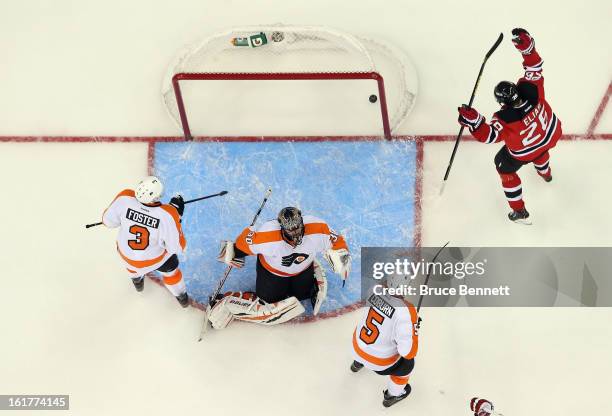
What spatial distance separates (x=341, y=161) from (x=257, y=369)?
4.75 feet

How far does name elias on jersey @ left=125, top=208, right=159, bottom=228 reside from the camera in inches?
165

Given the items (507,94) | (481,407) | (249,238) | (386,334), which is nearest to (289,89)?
(249,238)

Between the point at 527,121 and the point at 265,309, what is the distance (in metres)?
1.83

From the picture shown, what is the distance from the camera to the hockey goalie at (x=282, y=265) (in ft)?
13.8

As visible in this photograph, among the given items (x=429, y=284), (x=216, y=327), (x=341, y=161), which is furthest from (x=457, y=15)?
(x=216, y=327)

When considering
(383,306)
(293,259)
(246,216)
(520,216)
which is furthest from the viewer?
(246,216)

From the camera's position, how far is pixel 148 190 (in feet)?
13.4

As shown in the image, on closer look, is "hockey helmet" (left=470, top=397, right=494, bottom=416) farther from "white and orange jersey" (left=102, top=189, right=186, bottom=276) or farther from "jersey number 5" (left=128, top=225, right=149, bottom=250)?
"jersey number 5" (left=128, top=225, right=149, bottom=250)

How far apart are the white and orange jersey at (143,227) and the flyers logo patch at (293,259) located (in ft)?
1.89

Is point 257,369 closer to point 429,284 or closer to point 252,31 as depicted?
point 429,284

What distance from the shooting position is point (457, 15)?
5488 millimetres

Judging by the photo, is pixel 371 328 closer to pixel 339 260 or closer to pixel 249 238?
pixel 339 260

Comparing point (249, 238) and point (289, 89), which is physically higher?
point (289, 89)

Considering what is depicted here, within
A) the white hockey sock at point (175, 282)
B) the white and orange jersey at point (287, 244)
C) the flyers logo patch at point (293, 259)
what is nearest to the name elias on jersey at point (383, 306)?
the white and orange jersey at point (287, 244)
